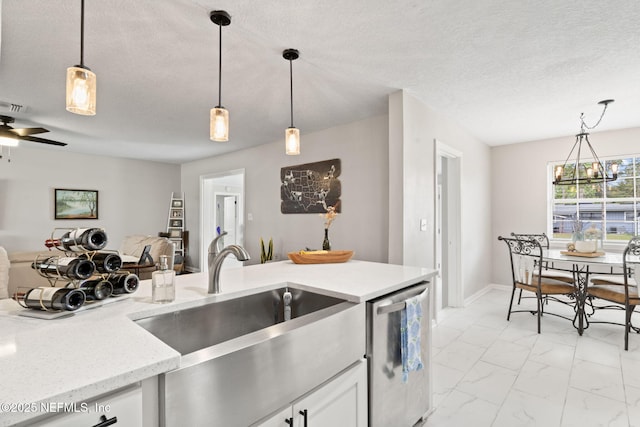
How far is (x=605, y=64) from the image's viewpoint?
7.43 ft

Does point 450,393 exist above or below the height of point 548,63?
below

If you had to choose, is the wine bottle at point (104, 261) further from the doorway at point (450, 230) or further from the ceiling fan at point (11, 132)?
the doorway at point (450, 230)

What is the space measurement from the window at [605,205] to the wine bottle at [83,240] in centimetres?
526

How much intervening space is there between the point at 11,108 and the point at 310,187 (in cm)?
327

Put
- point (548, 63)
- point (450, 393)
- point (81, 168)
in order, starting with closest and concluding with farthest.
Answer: point (450, 393)
point (548, 63)
point (81, 168)

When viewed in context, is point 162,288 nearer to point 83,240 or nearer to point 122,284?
point 122,284

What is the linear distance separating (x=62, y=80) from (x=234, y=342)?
9.51 feet

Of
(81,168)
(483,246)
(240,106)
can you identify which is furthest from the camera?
(81,168)

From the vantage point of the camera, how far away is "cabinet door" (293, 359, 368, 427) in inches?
42.4

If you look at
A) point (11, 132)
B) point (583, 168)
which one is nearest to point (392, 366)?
point (11, 132)

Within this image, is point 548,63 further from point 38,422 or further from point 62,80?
point 62,80

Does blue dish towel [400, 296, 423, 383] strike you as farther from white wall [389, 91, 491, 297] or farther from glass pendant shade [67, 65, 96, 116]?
glass pendant shade [67, 65, 96, 116]

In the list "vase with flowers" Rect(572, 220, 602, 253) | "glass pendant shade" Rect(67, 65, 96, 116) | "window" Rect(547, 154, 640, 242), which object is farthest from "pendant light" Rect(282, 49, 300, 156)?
"window" Rect(547, 154, 640, 242)

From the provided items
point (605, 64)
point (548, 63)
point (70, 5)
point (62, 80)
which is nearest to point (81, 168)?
point (62, 80)
